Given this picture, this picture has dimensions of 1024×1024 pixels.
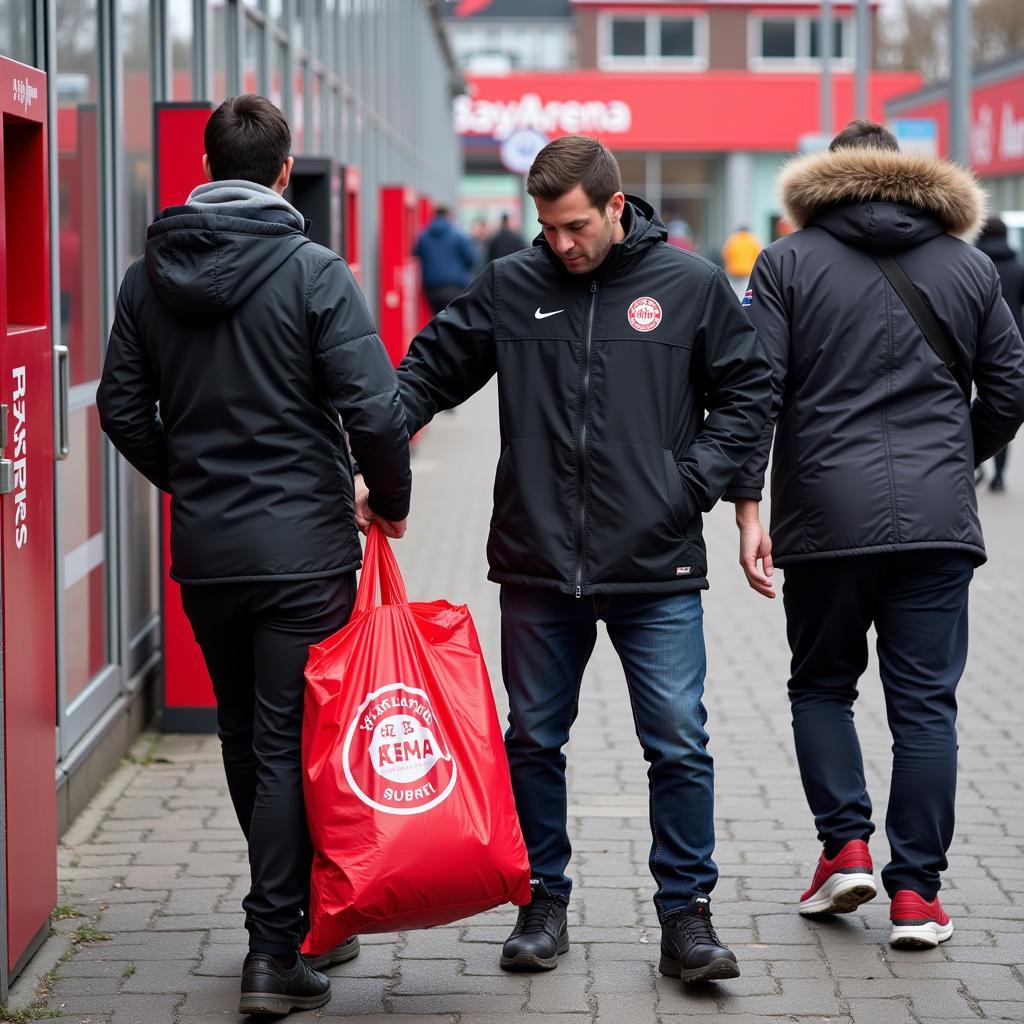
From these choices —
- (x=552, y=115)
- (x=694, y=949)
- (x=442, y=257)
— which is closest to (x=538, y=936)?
(x=694, y=949)

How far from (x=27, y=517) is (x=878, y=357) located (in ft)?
6.29

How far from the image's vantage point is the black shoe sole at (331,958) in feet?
13.4

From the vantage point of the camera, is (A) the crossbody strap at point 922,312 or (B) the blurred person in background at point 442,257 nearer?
(A) the crossbody strap at point 922,312

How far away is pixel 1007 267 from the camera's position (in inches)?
505

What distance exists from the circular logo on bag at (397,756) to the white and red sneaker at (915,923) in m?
1.17

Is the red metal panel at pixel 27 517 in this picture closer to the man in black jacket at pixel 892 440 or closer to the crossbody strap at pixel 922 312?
the man in black jacket at pixel 892 440

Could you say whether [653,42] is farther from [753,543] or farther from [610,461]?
[610,461]

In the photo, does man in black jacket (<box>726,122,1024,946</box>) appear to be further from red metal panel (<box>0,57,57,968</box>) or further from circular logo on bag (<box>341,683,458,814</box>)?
red metal panel (<box>0,57,57,968</box>)

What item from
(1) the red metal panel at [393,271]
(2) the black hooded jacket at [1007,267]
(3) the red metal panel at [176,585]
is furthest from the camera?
(1) the red metal panel at [393,271]

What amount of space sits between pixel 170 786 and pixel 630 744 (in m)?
1.57

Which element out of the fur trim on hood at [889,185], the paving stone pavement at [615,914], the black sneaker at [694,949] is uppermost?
the fur trim on hood at [889,185]

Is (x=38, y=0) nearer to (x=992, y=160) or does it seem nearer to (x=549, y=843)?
(x=549, y=843)

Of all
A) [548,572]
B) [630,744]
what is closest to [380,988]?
[548,572]

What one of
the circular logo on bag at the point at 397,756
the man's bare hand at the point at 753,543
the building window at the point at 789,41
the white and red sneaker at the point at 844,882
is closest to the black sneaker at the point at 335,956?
the circular logo on bag at the point at 397,756
